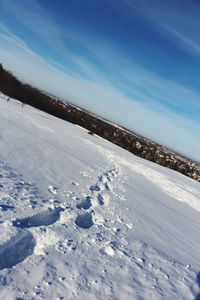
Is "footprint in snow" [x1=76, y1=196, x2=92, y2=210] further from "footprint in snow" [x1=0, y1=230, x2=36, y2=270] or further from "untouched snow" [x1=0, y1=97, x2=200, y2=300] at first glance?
"footprint in snow" [x1=0, y1=230, x2=36, y2=270]

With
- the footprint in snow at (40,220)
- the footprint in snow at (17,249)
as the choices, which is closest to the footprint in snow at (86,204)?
the footprint in snow at (40,220)

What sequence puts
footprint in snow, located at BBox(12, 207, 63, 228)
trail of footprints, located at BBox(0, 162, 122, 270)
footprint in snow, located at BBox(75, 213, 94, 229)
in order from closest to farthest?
trail of footprints, located at BBox(0, 162, 122, 270) → footprint in snow, located at BBox(12, 207, 63, 228) → footprint in snow, located at BBox(75, 213, 94, 229)

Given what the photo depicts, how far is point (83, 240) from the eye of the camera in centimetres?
503

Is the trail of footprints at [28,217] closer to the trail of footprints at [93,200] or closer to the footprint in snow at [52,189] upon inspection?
the trail of footprints at [93,200]

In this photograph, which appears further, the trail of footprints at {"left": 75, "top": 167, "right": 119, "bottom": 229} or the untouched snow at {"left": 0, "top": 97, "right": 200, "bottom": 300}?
the trail of footprints at {"left": 75, "top": 167, "right": 119, "bottom": 229}

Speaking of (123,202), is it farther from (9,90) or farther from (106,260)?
(9,90)

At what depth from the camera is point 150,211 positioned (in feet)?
27.3

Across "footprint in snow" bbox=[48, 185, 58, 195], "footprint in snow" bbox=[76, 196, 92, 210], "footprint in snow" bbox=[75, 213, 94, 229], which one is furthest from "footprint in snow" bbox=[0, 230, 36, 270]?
"footprint in snow" bbox=[48, 185, 58, 195]

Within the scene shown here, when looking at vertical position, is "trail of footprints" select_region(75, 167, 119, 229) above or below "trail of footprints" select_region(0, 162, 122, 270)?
above

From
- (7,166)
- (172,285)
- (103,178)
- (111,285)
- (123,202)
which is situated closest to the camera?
(111,285)

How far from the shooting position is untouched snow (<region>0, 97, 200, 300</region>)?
152 inches

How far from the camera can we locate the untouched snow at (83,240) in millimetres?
3861

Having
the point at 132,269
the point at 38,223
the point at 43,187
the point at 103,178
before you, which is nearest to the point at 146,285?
the point at 132,269

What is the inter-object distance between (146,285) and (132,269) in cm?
34
